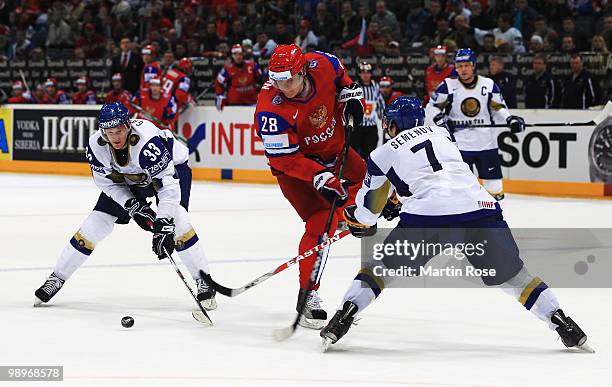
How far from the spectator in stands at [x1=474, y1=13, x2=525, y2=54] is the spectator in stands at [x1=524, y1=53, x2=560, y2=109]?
664 millimetres

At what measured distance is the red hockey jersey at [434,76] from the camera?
45.2 feet

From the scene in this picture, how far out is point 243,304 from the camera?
6.29 m

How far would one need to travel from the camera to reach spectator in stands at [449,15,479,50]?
47.8 feet

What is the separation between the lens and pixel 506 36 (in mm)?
14445

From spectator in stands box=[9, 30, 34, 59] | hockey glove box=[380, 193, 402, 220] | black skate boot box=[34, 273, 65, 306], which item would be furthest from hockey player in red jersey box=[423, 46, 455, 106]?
spectator in stands box=[9, 30, 34, 59]

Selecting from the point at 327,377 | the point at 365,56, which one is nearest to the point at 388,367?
the point at 327,377

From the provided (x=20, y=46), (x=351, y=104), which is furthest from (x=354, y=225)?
(x=20, y=46)

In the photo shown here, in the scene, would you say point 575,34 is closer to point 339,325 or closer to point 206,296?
point 206,296

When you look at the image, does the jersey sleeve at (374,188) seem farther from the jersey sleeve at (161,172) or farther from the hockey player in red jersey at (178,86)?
the hockey player in red jersey at (178,86)

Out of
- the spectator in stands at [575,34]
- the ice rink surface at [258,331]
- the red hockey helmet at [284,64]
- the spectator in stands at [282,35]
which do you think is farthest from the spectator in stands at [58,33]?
the red hockey helmet at [284,64]

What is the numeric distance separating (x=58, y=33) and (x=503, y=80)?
9.33 meters

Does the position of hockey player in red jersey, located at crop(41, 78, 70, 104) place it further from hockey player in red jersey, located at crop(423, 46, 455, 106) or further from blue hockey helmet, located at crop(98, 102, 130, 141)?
blue hockey helmet, located at crop(98, 102, 130, 141)

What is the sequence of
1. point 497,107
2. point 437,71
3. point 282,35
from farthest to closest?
point 282,35, point 437,71, point 497,107

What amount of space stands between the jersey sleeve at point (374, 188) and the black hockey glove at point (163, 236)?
1.07m
